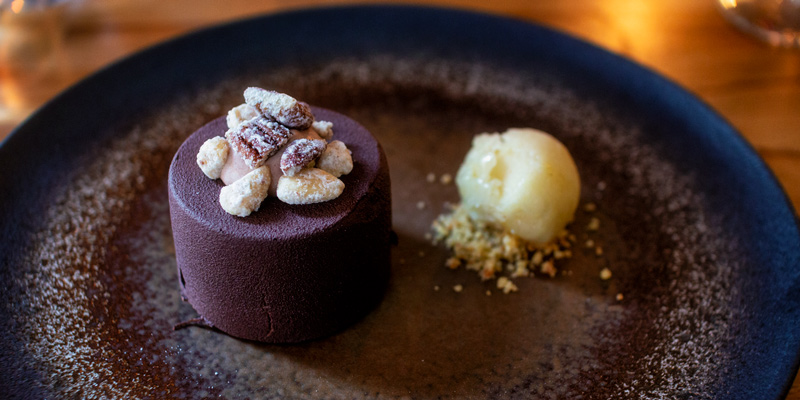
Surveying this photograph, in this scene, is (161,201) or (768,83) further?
(768,83)

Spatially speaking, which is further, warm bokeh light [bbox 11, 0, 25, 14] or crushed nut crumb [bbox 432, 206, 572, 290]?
warm bokeh light [bbox 11, 0, 25, 14]

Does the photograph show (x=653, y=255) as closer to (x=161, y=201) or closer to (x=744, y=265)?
(x=744, y=265)

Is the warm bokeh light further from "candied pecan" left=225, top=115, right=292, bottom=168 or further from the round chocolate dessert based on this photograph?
"candied pecan" left=225, top=115, right=292, bottom=168

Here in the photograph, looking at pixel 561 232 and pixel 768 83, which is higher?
pixel 768 83

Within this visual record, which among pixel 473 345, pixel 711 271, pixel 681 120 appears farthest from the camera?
pixel 681 120

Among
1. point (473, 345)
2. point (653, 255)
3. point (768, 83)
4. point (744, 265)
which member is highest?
point (768, 83)

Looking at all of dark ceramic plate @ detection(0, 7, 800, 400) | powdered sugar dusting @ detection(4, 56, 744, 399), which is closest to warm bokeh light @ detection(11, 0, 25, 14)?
dark ceramic plate @ detection(0, 7, 800, 400)

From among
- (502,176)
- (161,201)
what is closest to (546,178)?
(502,176)

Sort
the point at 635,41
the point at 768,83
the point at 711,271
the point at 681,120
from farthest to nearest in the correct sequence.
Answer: the point at 635,41, the point at 768,83, the point at 681,120, the point at 711,271
